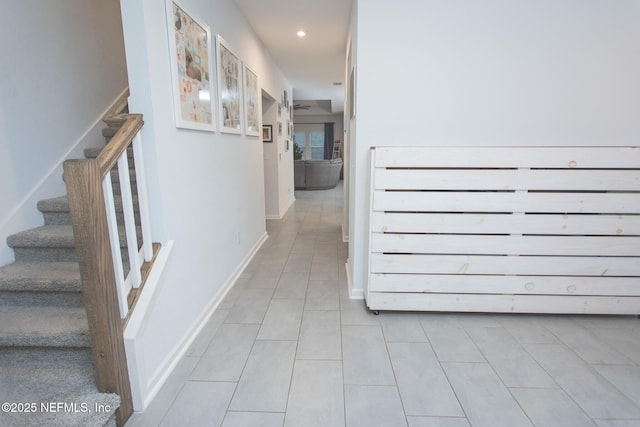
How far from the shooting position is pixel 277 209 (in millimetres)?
5539

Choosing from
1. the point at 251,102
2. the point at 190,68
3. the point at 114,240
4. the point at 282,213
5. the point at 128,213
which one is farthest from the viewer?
the point at 282,213

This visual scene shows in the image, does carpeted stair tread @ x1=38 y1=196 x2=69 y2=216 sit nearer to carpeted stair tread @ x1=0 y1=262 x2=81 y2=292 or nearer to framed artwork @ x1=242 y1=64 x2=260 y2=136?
carpeted stair tread @ x1=0 y1=262 x2=81 y2=292

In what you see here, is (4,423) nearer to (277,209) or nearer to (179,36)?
(179,36)

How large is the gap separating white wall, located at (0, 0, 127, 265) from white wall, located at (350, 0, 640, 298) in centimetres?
203

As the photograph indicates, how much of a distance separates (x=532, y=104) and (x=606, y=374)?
169 cm

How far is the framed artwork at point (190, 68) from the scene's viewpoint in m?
1.80

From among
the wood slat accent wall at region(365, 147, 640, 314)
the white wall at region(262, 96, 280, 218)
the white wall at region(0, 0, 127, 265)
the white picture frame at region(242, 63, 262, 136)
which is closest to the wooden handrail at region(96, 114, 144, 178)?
the white wall at region(0, 0, 127, 265)

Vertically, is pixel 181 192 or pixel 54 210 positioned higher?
pixel 181 192

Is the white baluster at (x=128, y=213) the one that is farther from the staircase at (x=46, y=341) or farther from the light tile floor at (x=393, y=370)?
the light tile floor at (x=393, y=370)

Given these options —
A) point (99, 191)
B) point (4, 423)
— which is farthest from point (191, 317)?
point (99, 191)

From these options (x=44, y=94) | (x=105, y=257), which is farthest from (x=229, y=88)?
(x=105, y=257)

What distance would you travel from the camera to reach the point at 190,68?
2.00m

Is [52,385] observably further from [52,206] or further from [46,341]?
[52,206]

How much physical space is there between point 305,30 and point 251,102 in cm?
103
